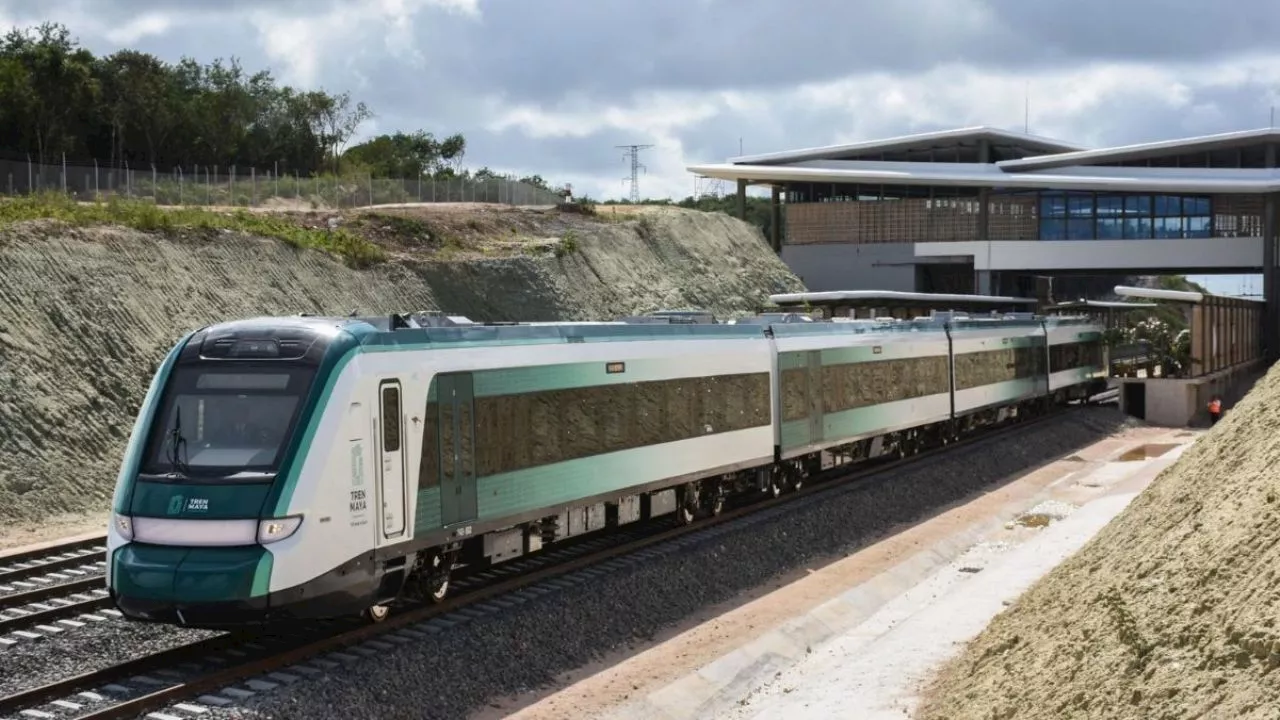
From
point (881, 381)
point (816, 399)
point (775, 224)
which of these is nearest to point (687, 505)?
point (816, 399)

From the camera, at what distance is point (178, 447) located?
41.7 ft

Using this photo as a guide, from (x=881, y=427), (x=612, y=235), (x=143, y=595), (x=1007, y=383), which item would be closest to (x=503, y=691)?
(x=143, y=595)

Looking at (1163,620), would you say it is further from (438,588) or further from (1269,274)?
(1269,274)

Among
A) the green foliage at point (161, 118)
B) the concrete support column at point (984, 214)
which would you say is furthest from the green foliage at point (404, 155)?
the concrete support column at point (984, 214)

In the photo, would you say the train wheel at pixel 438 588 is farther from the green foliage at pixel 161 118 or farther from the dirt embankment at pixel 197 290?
the green foliage at pixel 161 118

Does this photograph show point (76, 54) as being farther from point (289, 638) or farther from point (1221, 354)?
point (289, 638)

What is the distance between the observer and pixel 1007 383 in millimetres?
40281

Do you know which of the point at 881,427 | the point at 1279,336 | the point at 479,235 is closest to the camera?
the point at 881,427

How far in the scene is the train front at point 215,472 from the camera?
39.2 feet

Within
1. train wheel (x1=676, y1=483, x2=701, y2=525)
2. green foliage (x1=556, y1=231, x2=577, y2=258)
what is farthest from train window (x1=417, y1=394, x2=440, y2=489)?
green foliage (x1=556, y1=231, x2=577, y2=258)

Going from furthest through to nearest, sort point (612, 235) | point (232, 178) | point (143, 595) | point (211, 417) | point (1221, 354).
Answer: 1. point (612, 235)
2. point (1221, 354)
3. point (232, 178)
4. point (211, 417)
5. point (143, 595)

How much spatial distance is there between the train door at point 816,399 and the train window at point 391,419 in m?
13.5

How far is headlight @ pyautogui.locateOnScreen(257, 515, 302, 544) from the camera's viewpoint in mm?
12023

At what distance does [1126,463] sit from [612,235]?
1048 inches
